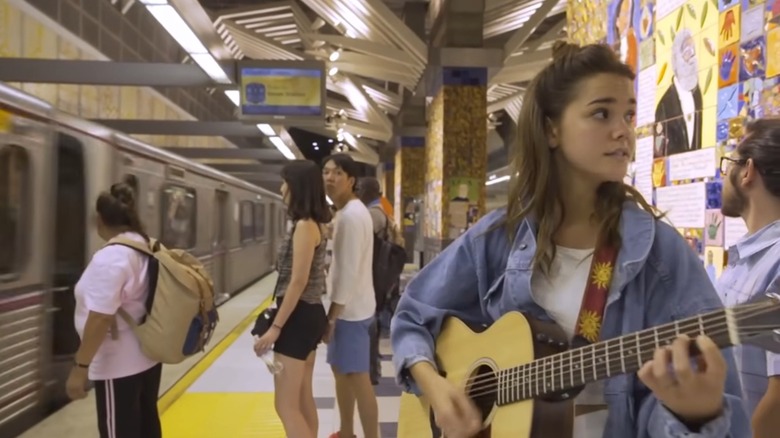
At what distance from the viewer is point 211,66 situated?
21.4ft

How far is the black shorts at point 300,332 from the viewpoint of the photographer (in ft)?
10.3

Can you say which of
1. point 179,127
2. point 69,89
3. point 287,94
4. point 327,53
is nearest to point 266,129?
point 179,127

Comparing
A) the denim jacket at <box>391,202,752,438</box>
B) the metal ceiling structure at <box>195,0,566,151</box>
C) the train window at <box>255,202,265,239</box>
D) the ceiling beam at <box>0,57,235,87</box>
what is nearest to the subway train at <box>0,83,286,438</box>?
the ceiling beam at <box>0,57,235,87</box>

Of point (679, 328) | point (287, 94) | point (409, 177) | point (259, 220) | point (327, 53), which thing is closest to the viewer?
point (679, 328)

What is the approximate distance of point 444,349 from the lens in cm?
153

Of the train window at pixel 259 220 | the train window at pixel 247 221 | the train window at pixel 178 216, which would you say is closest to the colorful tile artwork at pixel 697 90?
the train window at pixel 178 216

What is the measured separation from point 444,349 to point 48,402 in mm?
3722

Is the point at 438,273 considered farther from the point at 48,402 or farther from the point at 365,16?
the point at 365,16

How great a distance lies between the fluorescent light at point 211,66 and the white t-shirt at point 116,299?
353cm

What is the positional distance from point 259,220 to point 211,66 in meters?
9.03

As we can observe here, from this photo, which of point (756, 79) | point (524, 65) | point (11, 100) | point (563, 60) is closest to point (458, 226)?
point (524, 65)

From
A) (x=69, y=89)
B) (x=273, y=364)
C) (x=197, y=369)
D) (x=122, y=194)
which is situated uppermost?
(x=69, y=89)

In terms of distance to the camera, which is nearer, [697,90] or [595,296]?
[595,296]

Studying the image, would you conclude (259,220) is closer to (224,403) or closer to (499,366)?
(224,403)
